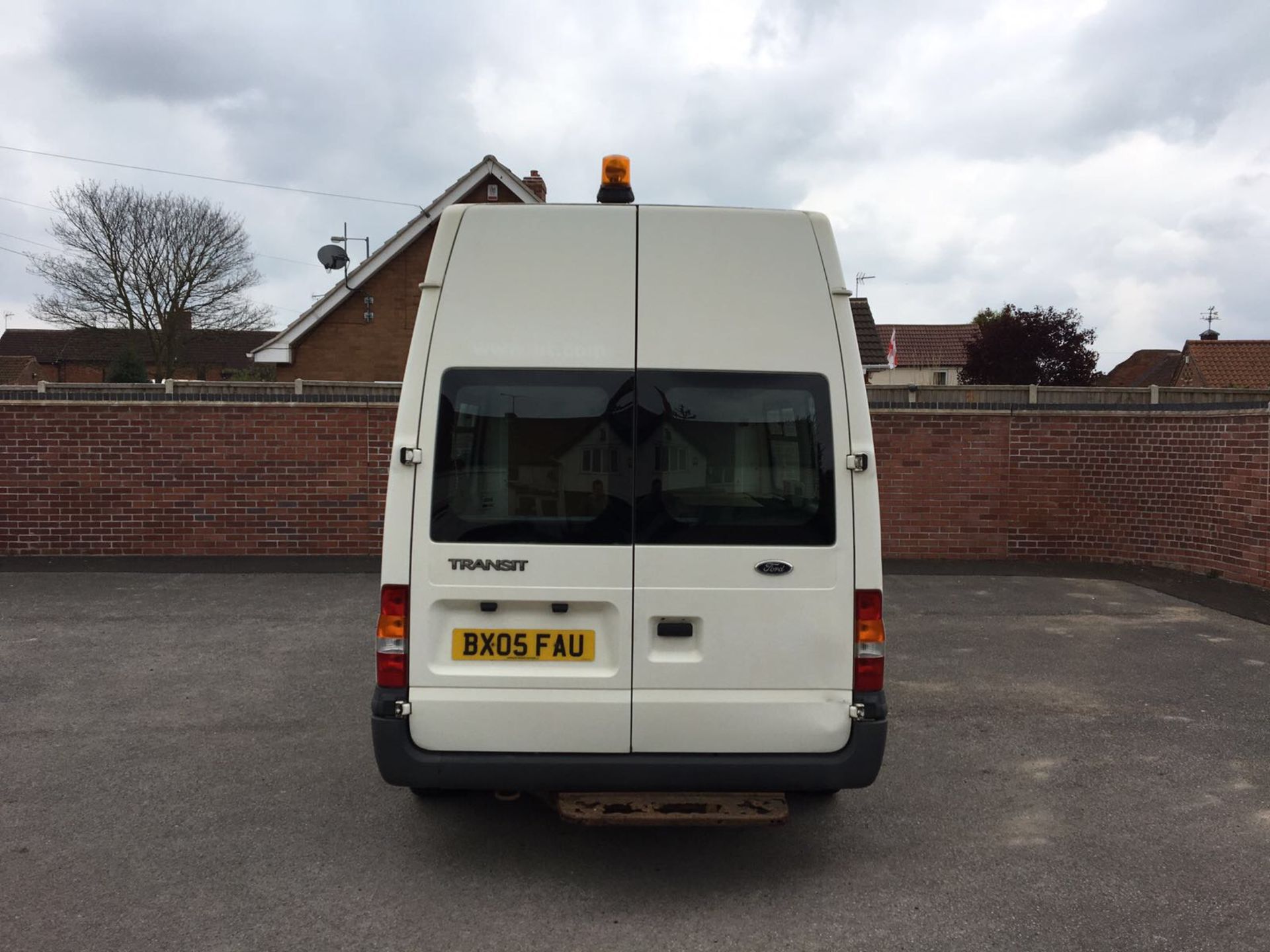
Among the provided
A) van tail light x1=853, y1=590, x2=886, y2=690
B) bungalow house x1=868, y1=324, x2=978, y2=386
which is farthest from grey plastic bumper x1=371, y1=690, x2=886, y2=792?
bungalow house x1=868, y1=324, x2=978, y2=386

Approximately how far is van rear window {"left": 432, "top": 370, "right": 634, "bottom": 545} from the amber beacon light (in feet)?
3.08

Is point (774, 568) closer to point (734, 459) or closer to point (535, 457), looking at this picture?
point (734, 459)

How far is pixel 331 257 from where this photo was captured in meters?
17.4

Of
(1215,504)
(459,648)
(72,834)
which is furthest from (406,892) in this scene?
(1215,504)

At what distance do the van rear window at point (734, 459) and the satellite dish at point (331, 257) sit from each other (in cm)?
1556

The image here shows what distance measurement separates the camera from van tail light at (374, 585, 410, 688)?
3.23 meters

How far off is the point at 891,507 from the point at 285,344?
1264cm

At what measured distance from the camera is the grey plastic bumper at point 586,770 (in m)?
3.25

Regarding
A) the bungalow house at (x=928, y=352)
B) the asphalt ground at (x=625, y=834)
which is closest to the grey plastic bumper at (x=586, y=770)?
the asphalt ground at (x=625, y=834)

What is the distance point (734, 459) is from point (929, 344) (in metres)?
55.7

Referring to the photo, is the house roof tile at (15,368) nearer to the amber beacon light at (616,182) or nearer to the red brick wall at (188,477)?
the red brick wall at (188,477)

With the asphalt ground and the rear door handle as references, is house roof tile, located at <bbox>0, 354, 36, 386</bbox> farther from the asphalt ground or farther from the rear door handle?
the rear door handle

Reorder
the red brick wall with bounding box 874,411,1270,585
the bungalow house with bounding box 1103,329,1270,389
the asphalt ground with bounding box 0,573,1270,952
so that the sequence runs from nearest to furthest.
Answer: the asphalt ground with bounding box 0,573,1270,952 → the red brick wall with bounding box 874,411,1270,585 → the bungalow house with bounding box 1103,329,1270,389

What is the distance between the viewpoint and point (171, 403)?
404 inches
